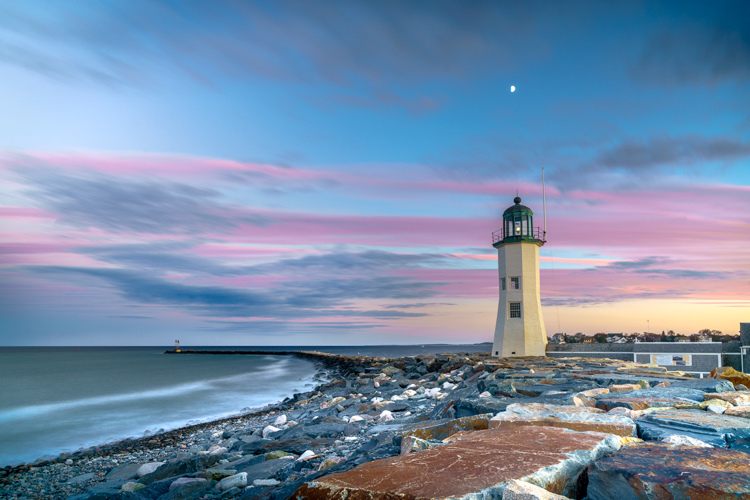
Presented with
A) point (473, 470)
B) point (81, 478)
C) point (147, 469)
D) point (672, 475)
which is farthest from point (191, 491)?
point (81, 478)

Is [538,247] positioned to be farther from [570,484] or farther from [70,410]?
[70,410]

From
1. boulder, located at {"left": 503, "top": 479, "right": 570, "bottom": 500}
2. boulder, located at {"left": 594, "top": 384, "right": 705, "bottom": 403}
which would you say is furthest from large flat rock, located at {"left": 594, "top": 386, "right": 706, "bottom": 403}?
boulder, located at {"left": 503, "top": 479, "right": 570, "bottom": 500}

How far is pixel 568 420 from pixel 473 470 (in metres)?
1.60

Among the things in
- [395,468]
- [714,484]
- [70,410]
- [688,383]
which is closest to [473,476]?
[395,468]

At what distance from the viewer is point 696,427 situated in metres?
3.14

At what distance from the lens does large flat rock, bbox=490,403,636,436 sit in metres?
3.23

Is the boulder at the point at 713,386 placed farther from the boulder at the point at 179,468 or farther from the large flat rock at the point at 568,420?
the boulder at the point at 179,468

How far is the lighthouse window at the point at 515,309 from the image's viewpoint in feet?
63.4

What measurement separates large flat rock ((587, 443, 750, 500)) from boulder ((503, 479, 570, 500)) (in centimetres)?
33

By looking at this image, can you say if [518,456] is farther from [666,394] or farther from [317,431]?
[317,431]

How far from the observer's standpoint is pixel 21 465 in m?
10.7

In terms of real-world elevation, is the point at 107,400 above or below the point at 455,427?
below

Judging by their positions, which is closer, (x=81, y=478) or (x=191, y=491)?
(x=191, y=491)

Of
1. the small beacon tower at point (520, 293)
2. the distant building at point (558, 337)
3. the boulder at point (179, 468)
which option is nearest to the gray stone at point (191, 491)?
the boulder at point (179, 468)
